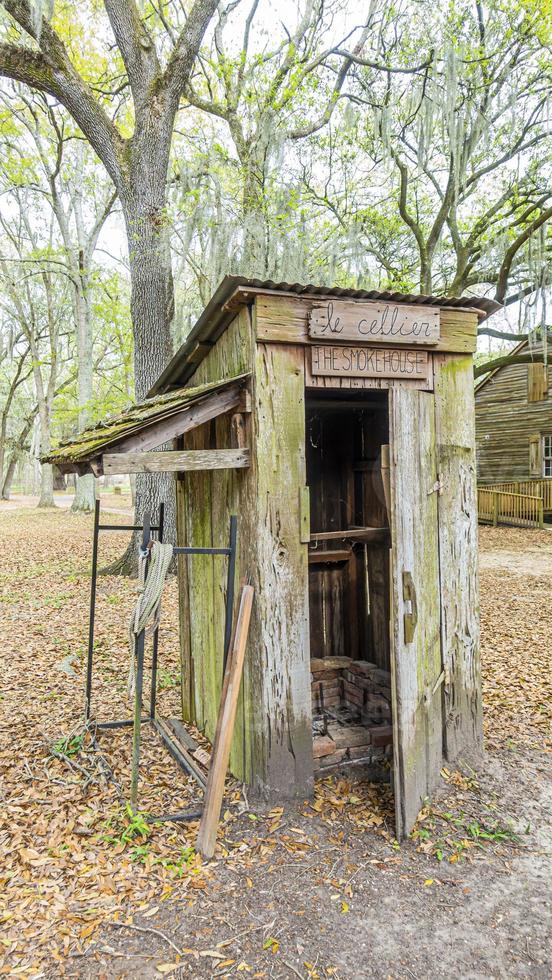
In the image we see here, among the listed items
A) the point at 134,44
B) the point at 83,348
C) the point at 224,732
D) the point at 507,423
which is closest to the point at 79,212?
the point at 83,348

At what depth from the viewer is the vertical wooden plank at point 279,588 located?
11.0 ft

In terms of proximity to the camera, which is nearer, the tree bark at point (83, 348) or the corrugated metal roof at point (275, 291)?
the corrugated metal roof at point (275, 291)

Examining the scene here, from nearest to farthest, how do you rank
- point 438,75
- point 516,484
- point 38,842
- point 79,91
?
point 38,842, point 79,91, point 438,75, point 516,484

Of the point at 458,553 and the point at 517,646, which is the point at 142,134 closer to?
the point at 458,553

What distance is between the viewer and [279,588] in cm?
338

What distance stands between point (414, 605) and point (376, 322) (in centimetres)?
170

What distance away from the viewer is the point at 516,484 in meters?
18.7

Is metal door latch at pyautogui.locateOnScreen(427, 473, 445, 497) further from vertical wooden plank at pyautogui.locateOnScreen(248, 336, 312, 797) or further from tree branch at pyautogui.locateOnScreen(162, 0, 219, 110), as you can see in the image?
tree branch at pyautogui.locateOnScreen(162, 0, 219, 110)

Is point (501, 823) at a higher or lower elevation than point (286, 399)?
lower

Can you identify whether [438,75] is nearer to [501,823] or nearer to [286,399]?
[286,399]

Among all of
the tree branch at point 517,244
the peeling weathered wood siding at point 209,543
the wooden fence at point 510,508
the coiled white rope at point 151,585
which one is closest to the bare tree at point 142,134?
the peeling weathered wood siding at point 209,543

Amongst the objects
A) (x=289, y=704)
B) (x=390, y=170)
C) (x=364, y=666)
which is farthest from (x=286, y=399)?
(x=390, y=170)

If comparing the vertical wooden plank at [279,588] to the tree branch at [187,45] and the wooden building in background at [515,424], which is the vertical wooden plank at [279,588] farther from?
the wooden building in background at [515,424]

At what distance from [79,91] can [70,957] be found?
33.6ft
